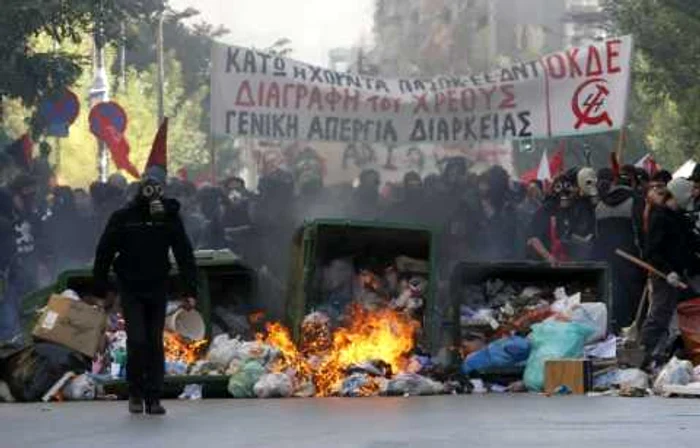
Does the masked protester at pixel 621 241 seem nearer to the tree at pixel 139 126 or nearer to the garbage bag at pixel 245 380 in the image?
the garbage bag at pixel 245 380

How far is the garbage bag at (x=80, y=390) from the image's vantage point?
49.8 ft

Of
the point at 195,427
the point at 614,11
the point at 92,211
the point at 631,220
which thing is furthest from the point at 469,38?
the point at 195,427

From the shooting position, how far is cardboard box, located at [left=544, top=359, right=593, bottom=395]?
1509 cm

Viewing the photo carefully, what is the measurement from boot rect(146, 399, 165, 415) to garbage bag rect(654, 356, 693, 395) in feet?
12.7

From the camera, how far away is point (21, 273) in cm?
2123

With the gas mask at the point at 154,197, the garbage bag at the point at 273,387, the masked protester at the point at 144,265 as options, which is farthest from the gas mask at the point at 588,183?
the gas mask at the point at 154,197

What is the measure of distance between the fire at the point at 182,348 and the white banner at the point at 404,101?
4.31 meters

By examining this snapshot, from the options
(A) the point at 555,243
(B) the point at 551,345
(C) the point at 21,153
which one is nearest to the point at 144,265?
(B) the point at 551,345

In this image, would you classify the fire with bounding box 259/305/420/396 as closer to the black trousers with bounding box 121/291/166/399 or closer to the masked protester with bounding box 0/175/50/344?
the black trousers with bounding box 121/291/166/399

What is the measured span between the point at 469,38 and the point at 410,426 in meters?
79.3

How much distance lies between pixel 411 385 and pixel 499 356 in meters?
0.96

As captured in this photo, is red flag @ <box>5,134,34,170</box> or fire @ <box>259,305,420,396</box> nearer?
fire @ <box>259,305,420,396</box>

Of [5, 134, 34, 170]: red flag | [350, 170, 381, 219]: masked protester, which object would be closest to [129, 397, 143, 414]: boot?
[350, 170, 381, 219]: masked protester

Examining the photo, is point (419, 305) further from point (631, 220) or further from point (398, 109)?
point (398, 109)
